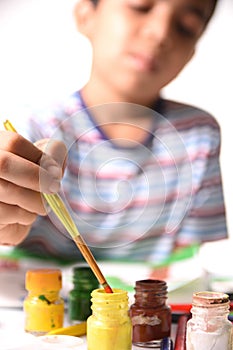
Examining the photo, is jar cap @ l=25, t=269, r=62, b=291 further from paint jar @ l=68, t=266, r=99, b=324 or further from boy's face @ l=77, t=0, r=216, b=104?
boy's face @ l=77, t=0, r=216, b=104

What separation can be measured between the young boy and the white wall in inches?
1.0

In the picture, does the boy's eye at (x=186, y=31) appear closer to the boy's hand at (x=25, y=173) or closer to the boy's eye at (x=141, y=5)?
the boy's eye at (x=141, y=5)

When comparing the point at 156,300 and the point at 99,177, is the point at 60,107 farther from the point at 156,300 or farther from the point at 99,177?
the point at 156,300

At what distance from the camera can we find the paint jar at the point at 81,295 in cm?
95

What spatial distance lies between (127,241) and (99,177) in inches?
4.3

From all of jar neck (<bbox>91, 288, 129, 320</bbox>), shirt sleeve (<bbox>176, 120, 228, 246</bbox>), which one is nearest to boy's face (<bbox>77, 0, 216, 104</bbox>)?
shirt sleeve (<bbox>176, 120, 228, 246</bbox>)

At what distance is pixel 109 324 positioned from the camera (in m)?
0.75

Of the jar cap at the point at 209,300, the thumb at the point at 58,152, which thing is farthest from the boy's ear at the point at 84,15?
the jar cap at the point at 209,300

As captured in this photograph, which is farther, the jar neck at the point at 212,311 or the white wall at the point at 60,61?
the white wall at the point at 60,61

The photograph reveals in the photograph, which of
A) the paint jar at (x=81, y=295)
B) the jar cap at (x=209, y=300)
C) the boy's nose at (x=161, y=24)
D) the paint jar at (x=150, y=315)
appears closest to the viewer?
the jar cap at (x=209, y=300)

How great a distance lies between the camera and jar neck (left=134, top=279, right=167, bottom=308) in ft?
2.72

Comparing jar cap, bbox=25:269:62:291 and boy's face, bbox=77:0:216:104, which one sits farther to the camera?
boy's face, bbox=77:0:216:104

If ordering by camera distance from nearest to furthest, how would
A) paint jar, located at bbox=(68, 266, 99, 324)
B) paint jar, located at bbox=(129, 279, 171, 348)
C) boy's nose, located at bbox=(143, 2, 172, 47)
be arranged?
paint jar, located at bbox=(129, 279, 171, 348), paint jar, located at bbox=(68, 266, 99, 324), boy's nose, located at bbox=(143, 2, 172, 47)

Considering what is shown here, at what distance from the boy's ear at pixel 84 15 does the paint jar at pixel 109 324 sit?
65 centimetres
